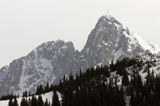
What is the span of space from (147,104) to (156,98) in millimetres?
7116

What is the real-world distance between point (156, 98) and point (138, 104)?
7994 millimetres

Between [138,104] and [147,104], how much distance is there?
8343 mm

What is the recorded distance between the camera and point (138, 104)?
19938 cm

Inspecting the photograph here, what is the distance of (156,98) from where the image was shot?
19675 cm

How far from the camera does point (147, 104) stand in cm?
19150
